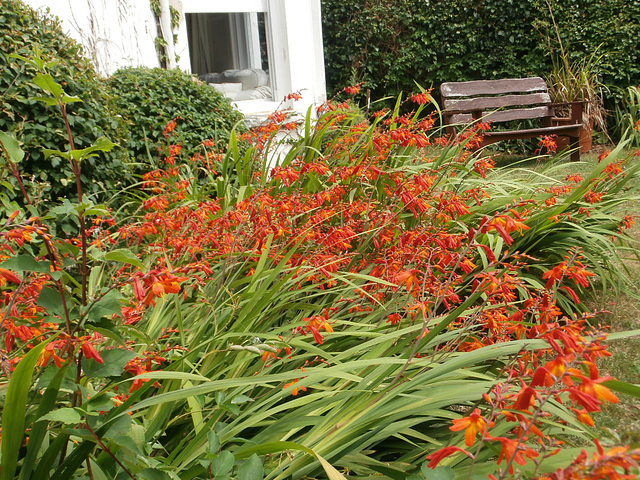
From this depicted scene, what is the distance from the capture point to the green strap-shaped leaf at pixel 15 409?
3.69 feet

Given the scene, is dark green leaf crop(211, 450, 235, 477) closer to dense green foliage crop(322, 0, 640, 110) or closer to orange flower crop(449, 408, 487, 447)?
orange flower crop(449, 408, 487, 447)

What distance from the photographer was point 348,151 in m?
3.54

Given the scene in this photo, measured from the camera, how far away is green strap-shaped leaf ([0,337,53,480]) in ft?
3.69

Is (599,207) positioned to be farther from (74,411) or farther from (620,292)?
(74,411)

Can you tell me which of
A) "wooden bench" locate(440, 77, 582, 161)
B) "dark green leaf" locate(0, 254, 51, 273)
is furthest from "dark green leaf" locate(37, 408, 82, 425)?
"wooden bench" locate(440, 77, 582, 161)

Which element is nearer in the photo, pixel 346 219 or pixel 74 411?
pixel 74 411

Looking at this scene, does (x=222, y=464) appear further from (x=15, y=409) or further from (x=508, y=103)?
(x=508, y=103)

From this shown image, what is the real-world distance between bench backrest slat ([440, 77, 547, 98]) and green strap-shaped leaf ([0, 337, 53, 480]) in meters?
7.45

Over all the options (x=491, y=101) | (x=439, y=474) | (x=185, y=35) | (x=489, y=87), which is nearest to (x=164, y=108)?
→ (x=185, y=35)

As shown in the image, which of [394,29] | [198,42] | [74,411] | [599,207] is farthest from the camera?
[394,29]

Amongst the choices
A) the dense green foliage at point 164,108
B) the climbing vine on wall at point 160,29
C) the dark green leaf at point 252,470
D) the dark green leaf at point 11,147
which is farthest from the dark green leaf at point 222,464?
the climbing vine on wall at point 160,29

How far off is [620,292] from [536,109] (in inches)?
210

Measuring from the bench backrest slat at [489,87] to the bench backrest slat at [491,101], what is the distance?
124mm

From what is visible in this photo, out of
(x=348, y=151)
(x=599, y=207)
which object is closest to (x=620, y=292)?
(x=599, y=207)
